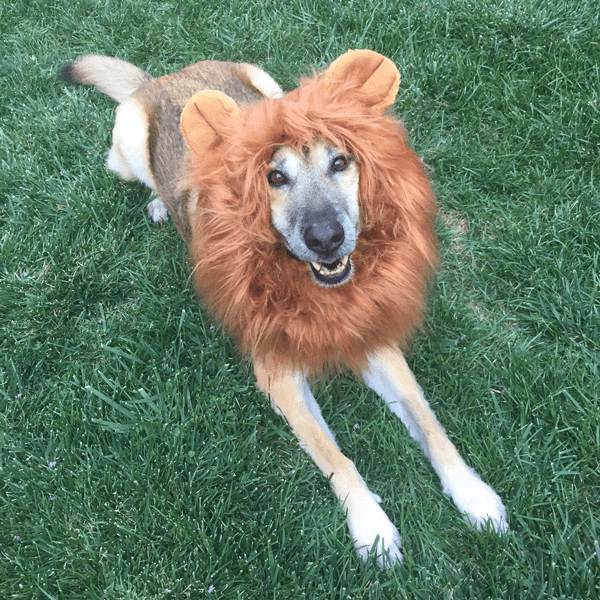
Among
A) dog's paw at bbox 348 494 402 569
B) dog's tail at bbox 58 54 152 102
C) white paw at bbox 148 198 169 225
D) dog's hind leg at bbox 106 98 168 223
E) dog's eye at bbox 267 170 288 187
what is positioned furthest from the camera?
dog's tail at bbox 58 54 152 102

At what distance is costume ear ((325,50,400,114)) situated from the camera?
6.96 ft

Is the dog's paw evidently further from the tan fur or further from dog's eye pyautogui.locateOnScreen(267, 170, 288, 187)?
the tan fur

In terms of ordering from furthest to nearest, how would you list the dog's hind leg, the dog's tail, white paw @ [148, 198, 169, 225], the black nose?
the dog's tail
white paw @ [148, 198, 169, 225]
the dog's hind leg
the black nose

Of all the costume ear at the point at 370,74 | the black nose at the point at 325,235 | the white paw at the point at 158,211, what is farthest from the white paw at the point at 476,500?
the white paw at the point at 158,211

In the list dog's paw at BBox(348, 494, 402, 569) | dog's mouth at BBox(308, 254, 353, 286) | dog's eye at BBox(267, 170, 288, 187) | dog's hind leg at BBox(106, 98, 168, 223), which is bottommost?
dog's paw at BBox(348, 494, 402, 569)

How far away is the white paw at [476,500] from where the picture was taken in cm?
247

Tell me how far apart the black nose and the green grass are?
119cm

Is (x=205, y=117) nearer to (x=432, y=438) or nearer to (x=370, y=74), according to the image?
(x=370, y=74)

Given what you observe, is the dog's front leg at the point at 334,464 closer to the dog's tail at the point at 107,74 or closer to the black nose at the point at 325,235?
the black nose at the point at 325,235

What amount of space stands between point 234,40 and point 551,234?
3.15 m

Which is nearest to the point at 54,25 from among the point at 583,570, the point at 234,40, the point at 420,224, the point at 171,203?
the point at 234,40

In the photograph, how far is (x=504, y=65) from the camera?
13.9ft

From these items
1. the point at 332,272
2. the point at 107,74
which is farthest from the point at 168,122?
the point at 332,272

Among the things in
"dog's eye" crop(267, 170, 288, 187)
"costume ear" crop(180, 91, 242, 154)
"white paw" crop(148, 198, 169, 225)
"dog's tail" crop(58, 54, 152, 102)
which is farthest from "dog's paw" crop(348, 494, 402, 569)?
"dog's tail" crop(58, 54, 152, 102)
